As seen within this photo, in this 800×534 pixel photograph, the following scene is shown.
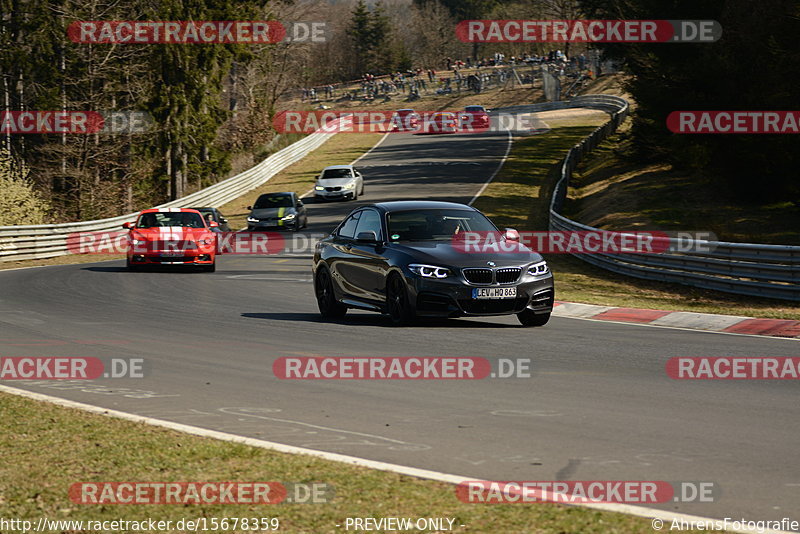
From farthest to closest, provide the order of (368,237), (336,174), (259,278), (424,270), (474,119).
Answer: (474,119), (336,174), (259,278), (368,237), (424,270)

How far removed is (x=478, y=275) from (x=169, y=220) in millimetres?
14856

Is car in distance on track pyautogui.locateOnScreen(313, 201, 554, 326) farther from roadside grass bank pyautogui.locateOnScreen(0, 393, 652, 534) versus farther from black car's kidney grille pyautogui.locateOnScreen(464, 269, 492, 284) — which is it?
roadside grass bank pyautogui.locateOnScreen(0, 393, 652, 534)

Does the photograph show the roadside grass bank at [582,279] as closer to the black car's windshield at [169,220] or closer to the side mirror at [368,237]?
the side mirror at [368,237]

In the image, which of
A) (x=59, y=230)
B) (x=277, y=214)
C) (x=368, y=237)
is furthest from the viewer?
(x=277, y=214)

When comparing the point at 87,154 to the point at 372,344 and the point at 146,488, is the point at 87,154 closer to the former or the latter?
the point at 372,344

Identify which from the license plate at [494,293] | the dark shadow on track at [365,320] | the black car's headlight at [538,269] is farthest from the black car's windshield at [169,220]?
the license plate at [494,293]

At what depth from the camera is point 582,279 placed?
24422 mm

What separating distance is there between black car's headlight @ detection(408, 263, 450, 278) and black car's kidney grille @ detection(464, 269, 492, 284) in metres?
0.25

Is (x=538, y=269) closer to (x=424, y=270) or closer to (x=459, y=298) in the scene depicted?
(x=459, y=298)

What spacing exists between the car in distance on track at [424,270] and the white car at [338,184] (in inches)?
1330

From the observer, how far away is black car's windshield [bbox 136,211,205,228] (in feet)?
87.4

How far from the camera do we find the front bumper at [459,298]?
13.5 m

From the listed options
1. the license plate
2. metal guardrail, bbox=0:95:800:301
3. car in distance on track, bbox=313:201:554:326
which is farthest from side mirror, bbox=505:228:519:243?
metal guardrail, bbox=0:95:800:301

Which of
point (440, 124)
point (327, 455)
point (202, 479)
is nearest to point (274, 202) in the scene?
point (327, 455)
